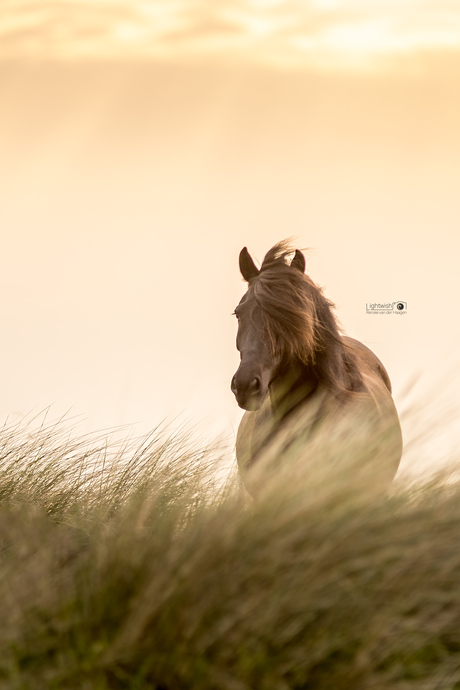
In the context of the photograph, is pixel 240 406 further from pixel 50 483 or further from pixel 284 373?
pixel 50 483

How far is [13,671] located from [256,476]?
3.71 feet

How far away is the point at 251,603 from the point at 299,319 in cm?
241

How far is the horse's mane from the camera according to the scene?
13.8 feet

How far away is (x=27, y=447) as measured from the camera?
4.63 m

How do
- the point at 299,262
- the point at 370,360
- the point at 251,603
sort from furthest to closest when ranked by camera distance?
the point at 370,360
the point at 299,262
the point at 251,603

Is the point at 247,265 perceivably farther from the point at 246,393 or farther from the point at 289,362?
the point at 246,393

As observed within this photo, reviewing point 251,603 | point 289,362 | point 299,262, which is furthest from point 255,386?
point 251,603

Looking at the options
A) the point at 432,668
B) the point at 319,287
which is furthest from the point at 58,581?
the point at 319,287

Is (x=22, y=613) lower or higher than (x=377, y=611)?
higher

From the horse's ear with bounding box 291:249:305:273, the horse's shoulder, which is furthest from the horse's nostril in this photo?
the horse's shoulder

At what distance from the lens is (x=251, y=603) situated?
2.03m

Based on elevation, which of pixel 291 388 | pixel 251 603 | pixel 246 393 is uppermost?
pixel 291 388

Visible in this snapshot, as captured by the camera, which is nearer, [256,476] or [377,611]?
[377,611]

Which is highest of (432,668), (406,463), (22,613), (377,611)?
(406,463)
